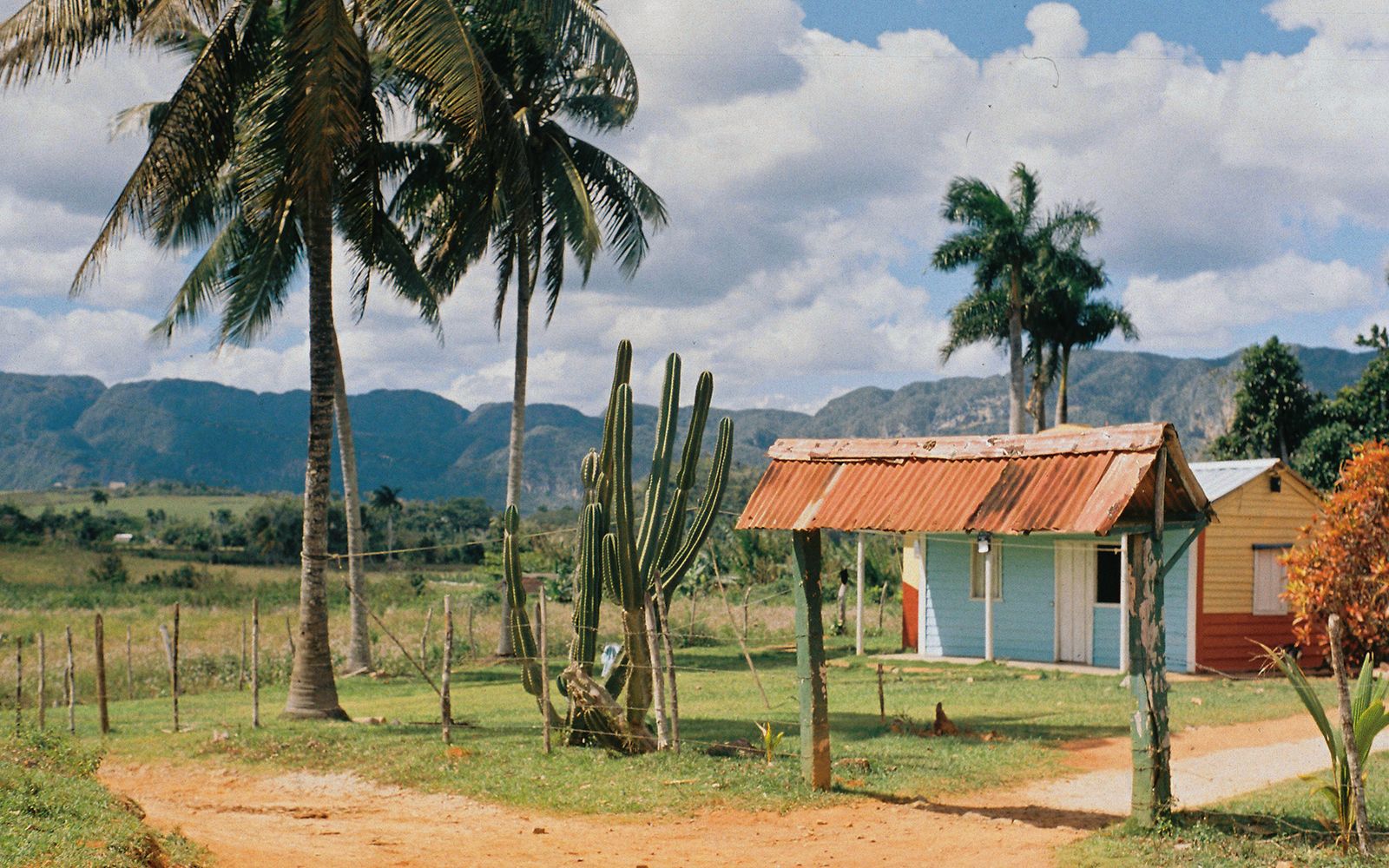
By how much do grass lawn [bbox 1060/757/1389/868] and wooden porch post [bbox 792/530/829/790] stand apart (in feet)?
8.53

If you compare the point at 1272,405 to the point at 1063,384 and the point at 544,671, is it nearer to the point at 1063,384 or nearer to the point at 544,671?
the point at 1063,384

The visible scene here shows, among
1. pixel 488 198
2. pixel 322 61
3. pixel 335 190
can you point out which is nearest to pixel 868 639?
pixel 488 198

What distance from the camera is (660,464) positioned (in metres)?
13.2

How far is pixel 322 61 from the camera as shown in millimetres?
14250

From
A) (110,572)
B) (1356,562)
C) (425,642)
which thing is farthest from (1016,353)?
(110,572)

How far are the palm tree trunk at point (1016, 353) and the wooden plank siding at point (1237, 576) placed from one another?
950cm

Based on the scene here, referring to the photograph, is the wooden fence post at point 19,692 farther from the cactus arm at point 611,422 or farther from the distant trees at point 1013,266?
the distant trees at point 1013,266

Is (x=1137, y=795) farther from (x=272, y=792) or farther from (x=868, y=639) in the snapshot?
(x=868, y=639)

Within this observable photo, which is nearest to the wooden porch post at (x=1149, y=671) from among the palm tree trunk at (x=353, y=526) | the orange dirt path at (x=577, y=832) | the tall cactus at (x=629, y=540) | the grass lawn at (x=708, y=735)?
the orange dirt path at (x=577, y=832)

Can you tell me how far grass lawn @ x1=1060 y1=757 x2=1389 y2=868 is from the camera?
316 inches

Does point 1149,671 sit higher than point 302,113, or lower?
lower

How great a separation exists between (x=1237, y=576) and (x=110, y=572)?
145 ft

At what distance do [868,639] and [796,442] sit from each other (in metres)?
16.2

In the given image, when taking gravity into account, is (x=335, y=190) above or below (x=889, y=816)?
above
